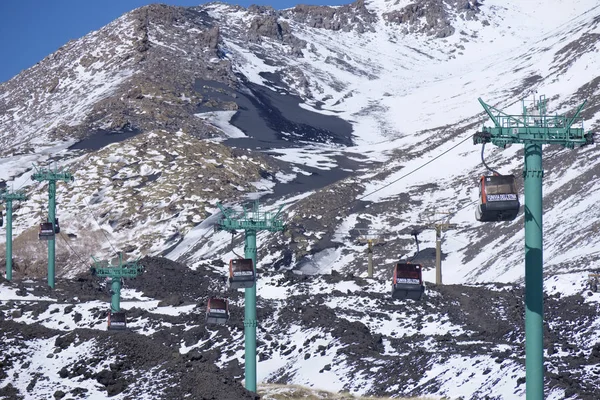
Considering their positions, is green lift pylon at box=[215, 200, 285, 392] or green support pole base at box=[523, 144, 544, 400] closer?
green support pole base at box=[523, 144, 544, 400]

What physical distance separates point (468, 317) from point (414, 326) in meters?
3.17

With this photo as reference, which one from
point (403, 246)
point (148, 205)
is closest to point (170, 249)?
point (148, 205)

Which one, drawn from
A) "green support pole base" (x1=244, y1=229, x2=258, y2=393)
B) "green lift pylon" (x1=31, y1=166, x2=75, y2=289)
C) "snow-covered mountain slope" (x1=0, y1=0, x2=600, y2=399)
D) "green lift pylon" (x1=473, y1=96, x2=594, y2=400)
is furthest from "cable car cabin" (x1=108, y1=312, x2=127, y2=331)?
"green lift pylon" (x1=473, y1=96, x2=594, y2=400)

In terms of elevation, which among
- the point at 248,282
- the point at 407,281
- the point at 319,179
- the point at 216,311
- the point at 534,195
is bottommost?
the point at 216,311

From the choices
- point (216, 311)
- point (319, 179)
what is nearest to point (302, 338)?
point (216, 311)

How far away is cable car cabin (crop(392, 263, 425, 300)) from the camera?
4084cm

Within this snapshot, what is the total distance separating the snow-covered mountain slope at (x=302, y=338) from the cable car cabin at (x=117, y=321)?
1353 mm

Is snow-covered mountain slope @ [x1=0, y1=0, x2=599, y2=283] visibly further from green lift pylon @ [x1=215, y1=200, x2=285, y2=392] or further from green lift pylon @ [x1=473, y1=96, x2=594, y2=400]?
green lift pylon @ [x1=473, y1=96, x2=594, y2=400]

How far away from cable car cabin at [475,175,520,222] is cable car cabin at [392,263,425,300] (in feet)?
47.7

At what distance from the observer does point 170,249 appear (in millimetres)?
117875

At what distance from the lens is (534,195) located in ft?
87.2

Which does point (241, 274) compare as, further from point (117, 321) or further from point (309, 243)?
point (309, 243)

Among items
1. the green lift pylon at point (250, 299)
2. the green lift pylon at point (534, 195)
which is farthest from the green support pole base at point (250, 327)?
the green lift pylon at point (534, 195)

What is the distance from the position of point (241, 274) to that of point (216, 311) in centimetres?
496
